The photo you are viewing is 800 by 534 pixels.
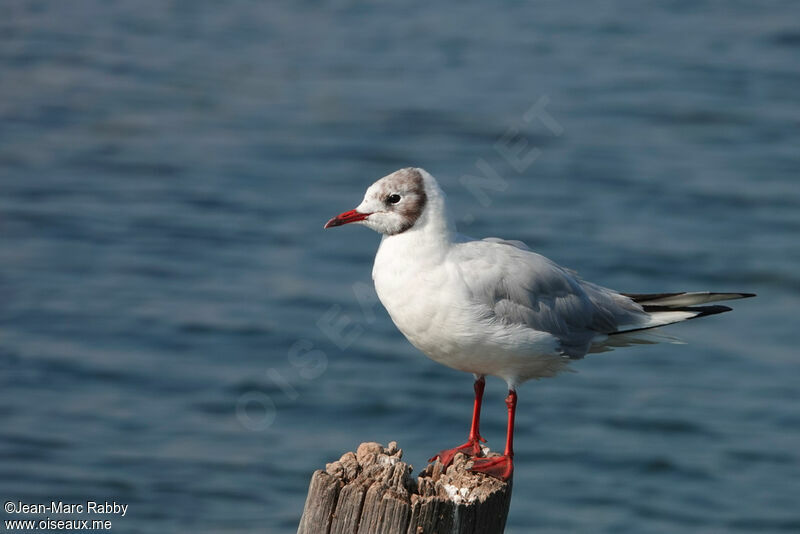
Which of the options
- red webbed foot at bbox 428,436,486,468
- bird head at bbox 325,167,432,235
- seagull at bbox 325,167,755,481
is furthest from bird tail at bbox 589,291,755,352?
bird head at bbox 325,167,432,235

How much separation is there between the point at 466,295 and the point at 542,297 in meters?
0.64

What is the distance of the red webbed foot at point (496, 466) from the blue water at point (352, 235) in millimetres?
6934

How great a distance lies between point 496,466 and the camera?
6.30 metres

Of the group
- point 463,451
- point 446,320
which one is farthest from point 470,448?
point 446,320

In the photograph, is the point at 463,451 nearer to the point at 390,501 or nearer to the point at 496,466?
the point at 496,466

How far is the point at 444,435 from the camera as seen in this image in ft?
47.1

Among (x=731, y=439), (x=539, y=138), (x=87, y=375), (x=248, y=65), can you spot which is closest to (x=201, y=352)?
(x=87, y=375)

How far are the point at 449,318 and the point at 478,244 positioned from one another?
0.56 meters

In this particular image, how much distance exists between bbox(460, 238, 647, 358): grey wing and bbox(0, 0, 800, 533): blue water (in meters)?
6.42

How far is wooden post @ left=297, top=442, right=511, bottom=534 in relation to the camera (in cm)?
534

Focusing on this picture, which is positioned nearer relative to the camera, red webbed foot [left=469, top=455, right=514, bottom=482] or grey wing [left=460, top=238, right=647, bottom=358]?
red webbed foot [left=469, top=455, right=514, bottom=482]

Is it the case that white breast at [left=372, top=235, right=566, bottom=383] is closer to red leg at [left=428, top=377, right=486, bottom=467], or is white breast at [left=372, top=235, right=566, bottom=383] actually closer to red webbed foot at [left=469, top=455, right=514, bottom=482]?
red leg at [left=428, top=377, right=486, bottom=467]

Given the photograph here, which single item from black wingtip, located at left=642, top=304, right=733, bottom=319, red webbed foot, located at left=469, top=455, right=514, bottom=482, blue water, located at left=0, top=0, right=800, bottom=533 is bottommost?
red webbed foot, located at left=469, top=455, right=514, bottom=482

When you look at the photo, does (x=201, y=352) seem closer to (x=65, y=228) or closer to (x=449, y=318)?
(x=65, y=228)
